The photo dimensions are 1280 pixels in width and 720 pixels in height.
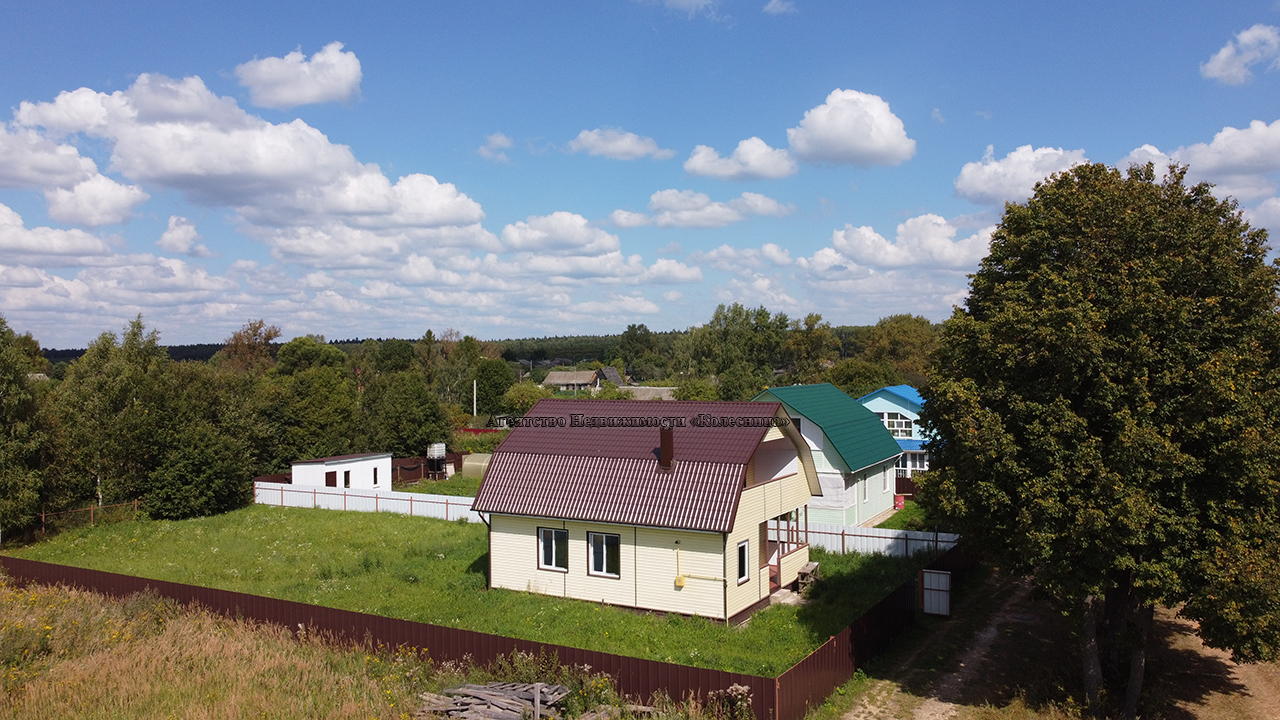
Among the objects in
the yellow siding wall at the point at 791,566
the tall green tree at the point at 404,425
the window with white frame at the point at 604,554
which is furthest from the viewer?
the tall green tree at the point at 404,425

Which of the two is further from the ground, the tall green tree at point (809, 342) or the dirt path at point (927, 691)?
the tall green tree at point (809, 342)

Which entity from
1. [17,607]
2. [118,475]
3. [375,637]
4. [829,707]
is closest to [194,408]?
[118,475]

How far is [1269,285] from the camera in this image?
44.2 feet

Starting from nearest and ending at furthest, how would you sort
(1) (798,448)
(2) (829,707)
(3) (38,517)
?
(2) (829,707) → (1) (798,448) → (3) (38,517)

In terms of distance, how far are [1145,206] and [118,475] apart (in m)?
41.8

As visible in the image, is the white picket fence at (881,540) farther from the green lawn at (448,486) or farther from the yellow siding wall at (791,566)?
the green lawn at (448,486)

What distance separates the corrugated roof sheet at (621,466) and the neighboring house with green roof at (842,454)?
7.75 metres

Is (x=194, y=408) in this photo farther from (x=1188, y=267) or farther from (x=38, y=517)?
(x=1188, y=267)

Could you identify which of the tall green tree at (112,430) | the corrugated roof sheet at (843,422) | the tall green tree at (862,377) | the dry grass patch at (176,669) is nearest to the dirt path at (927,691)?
the dry grass patch at (176,669)

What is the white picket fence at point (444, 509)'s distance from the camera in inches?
1017

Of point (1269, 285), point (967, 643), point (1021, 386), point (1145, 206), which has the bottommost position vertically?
point (967, 643)

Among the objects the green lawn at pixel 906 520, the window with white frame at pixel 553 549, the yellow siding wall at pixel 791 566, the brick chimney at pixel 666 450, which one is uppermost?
the brick chimney at pixel 666 450

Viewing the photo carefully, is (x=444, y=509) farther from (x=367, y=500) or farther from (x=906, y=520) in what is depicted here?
(x=906, y=520)

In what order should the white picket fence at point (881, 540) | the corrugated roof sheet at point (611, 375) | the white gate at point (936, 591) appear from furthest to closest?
the corrugated roof sheet at point (611, 375), the white picket fence at point (881, 540), the white gate at point (936, 591)
